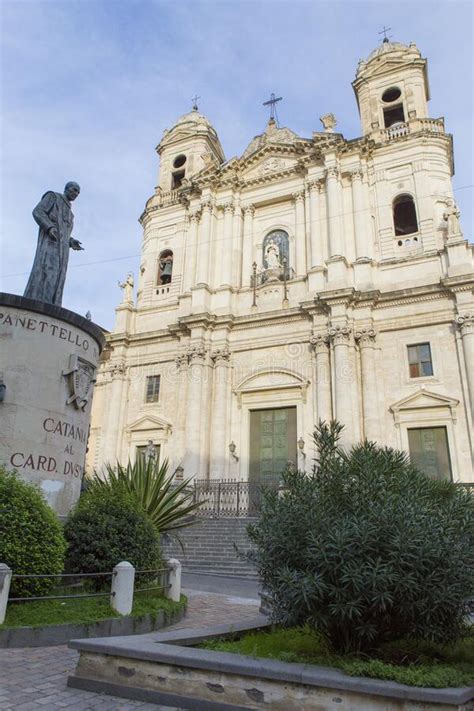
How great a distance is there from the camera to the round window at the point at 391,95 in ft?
85.9

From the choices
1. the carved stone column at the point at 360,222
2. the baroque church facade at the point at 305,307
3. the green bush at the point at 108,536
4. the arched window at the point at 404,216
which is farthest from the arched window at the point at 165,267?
the green bush at the point at 108,536

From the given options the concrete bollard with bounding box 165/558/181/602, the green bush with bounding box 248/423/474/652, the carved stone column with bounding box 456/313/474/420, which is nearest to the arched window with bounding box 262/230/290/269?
the carved stone column with bounding box 456/313/474/420

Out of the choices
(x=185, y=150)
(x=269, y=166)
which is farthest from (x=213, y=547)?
(x=185, y=150)

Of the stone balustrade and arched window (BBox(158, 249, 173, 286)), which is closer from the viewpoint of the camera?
the stone balustrade

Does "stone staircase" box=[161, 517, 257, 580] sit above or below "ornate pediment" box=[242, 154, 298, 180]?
below

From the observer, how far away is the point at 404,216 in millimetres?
24438

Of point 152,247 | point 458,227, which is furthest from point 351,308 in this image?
point 152,247

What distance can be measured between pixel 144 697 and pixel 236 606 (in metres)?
5.15

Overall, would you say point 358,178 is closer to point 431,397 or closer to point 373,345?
point 373,345

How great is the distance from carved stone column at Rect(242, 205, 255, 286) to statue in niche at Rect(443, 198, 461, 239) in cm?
879

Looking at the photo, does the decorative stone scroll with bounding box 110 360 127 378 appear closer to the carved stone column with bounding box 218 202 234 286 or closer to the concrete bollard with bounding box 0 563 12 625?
the carved stone column with bounding box 218 202 234 286

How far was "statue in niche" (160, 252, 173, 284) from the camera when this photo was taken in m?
27.2

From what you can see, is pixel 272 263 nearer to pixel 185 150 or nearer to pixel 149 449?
pixel 149 449

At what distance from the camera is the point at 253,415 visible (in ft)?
72.1
